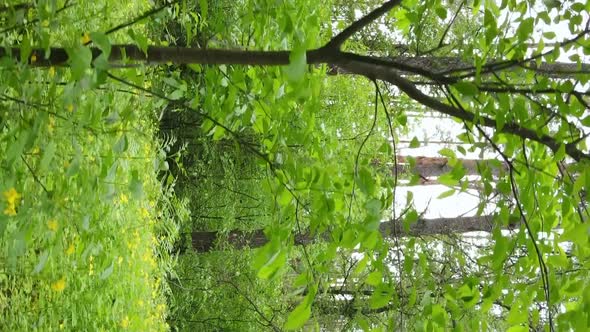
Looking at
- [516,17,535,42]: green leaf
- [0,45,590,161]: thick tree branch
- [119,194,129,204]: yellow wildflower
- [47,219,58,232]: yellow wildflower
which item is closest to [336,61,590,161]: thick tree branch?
[0,45,590,161]: thick tree branch

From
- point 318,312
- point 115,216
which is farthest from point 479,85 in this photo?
point 318,312

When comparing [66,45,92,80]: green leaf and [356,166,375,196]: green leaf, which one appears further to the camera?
[356,166,375,196]: green leaf

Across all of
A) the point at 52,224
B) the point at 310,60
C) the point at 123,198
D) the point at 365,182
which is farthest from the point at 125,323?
the point at 310,60

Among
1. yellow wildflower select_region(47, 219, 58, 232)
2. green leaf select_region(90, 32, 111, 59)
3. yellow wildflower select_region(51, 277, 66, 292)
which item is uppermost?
green leaf select_region(90, 32, 111, 59)

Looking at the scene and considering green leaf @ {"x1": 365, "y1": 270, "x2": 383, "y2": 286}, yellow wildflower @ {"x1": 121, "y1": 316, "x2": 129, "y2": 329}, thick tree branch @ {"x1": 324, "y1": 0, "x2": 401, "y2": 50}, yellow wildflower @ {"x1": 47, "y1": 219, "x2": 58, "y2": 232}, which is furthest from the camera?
yellow wildflower @ {"x1": 121, "y1": 316, "x2": 129, "y2": 329}

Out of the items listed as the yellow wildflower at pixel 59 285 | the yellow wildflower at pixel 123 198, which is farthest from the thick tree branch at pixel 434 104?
the yellow wildflower at pixel 123 198

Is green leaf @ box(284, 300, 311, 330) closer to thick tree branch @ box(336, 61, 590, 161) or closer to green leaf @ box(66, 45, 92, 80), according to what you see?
thick tree branch @ box(336, 61, 590, 161)

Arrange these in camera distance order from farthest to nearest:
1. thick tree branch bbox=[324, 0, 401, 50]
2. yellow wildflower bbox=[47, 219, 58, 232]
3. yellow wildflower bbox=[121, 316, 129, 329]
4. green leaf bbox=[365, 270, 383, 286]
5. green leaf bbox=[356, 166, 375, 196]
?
yellow wildflower bbox=[121, 316, 129, 329] < yellow wildflower bbox=[47, 219, 58, 232] < green leaf bbox=[365, 270, 383, 286] < green leaf bbox=[356, 166, 375, 196] < thick tree branch bbox=[324, 0, 401, 50]

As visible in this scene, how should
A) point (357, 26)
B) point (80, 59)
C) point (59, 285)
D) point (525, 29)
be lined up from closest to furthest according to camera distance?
point (80, 59), point (357, 26), point (525, 29), point (59, 285)

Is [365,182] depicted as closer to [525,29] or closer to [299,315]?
[299,315]

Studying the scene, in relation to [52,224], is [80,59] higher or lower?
higher

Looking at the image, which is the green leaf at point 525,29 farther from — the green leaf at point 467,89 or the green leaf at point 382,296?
the green leaf at point 382,296

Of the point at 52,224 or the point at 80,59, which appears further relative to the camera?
the point at 52,224

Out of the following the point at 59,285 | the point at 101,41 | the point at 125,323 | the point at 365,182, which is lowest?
the point at 125,323
